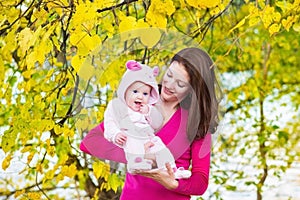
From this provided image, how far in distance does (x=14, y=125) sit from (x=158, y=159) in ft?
2.67

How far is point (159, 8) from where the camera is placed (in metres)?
1.33

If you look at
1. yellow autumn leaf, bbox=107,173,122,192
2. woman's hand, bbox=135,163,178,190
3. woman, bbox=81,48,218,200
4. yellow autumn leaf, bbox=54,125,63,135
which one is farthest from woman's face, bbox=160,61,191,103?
yellow autumn leaf, bbox=107,173,122,192

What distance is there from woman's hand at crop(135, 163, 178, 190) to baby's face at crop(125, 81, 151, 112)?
0.10 metres

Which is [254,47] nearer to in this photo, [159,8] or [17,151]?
[17,151]

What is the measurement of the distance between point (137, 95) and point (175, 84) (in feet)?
0.24

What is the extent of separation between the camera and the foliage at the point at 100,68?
1181mm

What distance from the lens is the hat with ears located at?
105 centimetres

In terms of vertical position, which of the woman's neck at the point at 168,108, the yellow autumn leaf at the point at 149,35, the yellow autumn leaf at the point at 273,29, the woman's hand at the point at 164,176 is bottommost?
the woman's hand at the point at 164,176

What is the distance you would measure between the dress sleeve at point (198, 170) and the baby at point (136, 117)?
0.41ft

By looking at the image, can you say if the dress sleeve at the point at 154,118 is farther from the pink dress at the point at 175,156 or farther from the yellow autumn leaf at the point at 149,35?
the yellow autumn leaf at the point at 149,35

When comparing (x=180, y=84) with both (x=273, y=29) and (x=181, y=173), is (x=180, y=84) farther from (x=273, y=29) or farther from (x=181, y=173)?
(x=273, y=29)

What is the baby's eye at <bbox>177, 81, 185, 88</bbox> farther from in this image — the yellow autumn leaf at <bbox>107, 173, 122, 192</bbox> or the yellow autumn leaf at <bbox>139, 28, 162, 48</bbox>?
the yellow autumn leaf at <bbox>107, 173, 122, 192</bbox>

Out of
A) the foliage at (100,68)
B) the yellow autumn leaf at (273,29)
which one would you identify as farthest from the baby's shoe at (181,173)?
the yellow autumn leaf at (273,29)

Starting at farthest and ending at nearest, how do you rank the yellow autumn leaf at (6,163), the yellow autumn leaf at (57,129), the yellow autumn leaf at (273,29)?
the yellow autumn leaf at (6,163) → the yellow autumn leaf at (57,129) → the yellow autumn leaf at (273,29)
